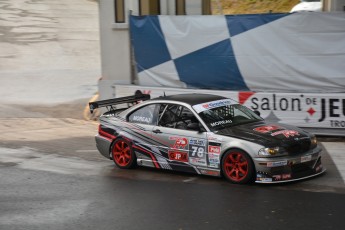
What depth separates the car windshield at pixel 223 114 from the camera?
980 cm

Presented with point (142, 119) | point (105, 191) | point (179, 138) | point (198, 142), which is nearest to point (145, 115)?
point (142, 119)

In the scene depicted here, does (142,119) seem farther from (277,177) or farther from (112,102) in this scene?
(277,177)

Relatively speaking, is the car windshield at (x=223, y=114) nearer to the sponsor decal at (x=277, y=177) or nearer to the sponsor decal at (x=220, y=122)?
the sponsor decal at (x=220, y=122)

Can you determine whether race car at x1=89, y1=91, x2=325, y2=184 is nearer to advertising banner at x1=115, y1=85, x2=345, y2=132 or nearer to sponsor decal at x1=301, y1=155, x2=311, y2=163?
sponsor decal at x1=301, y1=155, x2=311, y2=163

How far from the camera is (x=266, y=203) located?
8.05 metres

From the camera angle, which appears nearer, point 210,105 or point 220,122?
point 220,122

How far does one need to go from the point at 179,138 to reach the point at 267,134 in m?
1.49

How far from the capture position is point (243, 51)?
13789mm

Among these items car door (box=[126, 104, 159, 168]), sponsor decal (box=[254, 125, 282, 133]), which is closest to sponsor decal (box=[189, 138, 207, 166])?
car door (box=[126, 104, 159, 168])

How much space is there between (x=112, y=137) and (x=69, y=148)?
2.45 metres

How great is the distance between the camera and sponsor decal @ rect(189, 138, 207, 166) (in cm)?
964

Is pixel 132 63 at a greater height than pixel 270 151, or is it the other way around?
pixel 132 63

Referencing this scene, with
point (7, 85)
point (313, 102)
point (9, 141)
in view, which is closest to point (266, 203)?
point (313, 102)

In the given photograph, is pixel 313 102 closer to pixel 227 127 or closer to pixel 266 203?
pixel 227 127
